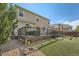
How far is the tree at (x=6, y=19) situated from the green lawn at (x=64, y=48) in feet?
2.45

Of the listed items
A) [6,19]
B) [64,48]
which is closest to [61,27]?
[64,48]

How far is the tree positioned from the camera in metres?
5.32

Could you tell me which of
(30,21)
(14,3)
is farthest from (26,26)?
(14,3)

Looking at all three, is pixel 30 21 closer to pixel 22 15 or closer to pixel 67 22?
pixel 22 15

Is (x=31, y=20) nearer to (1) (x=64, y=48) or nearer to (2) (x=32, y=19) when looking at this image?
(2) (x=32, y=19)

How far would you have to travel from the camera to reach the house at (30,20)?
5.43 meters

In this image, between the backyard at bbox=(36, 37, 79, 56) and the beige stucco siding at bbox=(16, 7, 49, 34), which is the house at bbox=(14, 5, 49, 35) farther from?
the backyard at bbox=(36, 37, 79, 56)

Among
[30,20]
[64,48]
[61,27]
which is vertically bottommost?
[64,48]

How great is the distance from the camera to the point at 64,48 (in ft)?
17.7

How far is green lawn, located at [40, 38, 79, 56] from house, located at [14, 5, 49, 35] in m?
0.34

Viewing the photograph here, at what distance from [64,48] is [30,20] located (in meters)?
0.86

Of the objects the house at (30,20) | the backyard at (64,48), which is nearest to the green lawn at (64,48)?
the backyard at (64,48)

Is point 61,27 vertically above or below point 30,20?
below

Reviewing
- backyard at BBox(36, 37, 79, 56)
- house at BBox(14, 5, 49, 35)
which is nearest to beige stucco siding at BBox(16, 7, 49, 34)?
house at BBox(14, 5, 49, 35)
